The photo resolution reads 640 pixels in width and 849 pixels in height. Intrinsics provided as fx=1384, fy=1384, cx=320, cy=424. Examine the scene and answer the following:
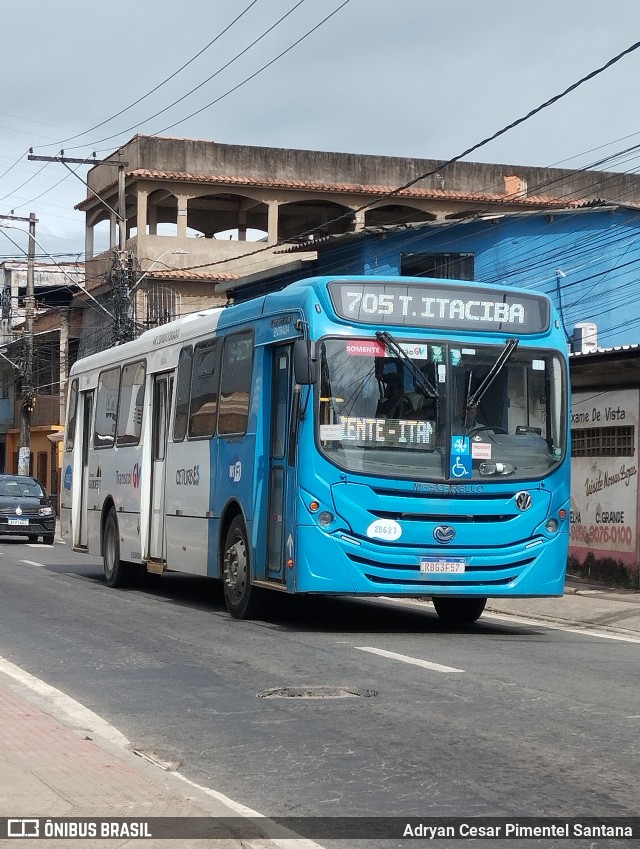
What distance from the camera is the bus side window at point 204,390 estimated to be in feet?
52.0

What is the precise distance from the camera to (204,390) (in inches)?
639

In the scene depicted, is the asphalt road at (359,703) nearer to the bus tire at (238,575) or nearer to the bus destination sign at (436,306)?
the bus tire at (238,575)

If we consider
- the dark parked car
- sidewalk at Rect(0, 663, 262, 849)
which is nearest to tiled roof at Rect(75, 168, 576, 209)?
the dark parked car

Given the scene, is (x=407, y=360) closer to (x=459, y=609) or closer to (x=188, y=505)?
(x=459, y=609)

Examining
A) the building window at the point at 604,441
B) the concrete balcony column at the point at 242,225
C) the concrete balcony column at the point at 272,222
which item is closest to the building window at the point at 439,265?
the concrete balcony column at the point at 272,222

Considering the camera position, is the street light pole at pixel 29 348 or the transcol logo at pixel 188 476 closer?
the transcol logo at pixel 188 476

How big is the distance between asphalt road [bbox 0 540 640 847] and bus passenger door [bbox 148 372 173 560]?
1811mm

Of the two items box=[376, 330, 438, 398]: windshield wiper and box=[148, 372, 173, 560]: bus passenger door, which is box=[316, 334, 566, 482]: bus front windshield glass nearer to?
box=[376, 330, 438, 398]: windshield wiper

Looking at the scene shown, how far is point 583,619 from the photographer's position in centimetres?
1642

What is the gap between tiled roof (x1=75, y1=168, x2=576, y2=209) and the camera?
161 feet

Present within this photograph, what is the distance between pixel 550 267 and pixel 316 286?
79.5 feet

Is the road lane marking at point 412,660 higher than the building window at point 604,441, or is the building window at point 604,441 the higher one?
the building window at point 604,441

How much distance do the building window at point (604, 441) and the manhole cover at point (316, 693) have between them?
38.0 ft

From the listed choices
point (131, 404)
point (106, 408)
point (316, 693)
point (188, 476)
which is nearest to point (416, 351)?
point (188, 476)
